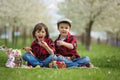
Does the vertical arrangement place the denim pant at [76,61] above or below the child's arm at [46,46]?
below

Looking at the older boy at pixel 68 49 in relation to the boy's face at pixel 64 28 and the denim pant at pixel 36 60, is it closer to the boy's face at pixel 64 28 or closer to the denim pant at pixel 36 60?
the boy's face at pixel 64 28

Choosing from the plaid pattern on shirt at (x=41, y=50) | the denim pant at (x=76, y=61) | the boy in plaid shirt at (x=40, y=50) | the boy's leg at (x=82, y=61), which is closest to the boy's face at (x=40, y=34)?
the boy in plaid shirt at (x=40, y=50)

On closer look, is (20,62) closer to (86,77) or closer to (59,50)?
(59,50)

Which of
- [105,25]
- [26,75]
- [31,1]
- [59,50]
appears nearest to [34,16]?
[31,1]

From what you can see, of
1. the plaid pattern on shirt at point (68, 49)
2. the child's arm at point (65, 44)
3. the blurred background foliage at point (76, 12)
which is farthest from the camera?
the blurred background foliage at point (76, 12)

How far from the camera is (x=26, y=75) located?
29.1 feet

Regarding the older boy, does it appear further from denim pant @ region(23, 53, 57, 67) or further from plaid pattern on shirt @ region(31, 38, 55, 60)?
denim pant @ region(23, 53, 57, 67)

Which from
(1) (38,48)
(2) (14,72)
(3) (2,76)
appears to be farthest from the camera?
(1) (38,48)

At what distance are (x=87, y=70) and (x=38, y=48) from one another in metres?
1.77

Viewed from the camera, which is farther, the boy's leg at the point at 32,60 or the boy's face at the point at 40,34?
the boy's face at the point at 40,34

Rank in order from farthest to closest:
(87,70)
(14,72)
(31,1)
Answer: 1. (31,1)
2. (87,70)
3. (14,72)

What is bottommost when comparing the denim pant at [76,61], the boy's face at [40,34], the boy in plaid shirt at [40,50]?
the denim pant at [76,61]

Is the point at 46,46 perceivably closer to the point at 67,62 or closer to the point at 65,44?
the point at 65,44

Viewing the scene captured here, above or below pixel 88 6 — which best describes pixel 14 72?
below
